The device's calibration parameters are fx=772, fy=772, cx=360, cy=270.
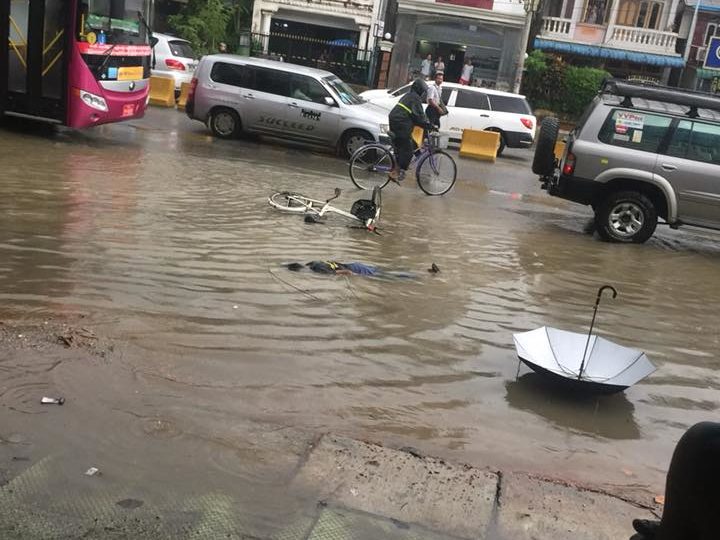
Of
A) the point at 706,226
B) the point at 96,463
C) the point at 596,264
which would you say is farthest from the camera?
the point at 706,226

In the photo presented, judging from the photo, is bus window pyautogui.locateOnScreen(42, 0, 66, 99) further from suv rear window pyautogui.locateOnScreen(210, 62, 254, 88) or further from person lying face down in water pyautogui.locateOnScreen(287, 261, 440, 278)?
person lying face down in water pyautogui.locateOnScreen(287, 261, 440, 278)

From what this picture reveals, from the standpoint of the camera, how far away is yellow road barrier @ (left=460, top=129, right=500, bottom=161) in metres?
18.5

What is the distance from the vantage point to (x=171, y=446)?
381cm

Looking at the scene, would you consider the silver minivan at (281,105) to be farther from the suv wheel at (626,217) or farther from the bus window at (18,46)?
the suv wheel at (626,217)

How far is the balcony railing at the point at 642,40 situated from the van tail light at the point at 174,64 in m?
21.0

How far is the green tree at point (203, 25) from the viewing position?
29562mm

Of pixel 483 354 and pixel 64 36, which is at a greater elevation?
pixel 64 36

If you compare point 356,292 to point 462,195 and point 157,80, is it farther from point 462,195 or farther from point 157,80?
point 157,80

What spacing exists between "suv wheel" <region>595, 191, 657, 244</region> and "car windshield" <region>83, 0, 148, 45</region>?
810 centimetres

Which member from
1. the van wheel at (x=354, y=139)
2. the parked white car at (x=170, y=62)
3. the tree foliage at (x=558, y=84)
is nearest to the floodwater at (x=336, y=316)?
the van wheel at (x=354, y=139)

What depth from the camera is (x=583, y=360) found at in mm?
5043

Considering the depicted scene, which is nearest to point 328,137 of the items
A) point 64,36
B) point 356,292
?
point 64,36

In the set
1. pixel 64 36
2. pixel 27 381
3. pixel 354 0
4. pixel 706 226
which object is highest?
pixel 354 0

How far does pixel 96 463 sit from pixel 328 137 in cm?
1209
